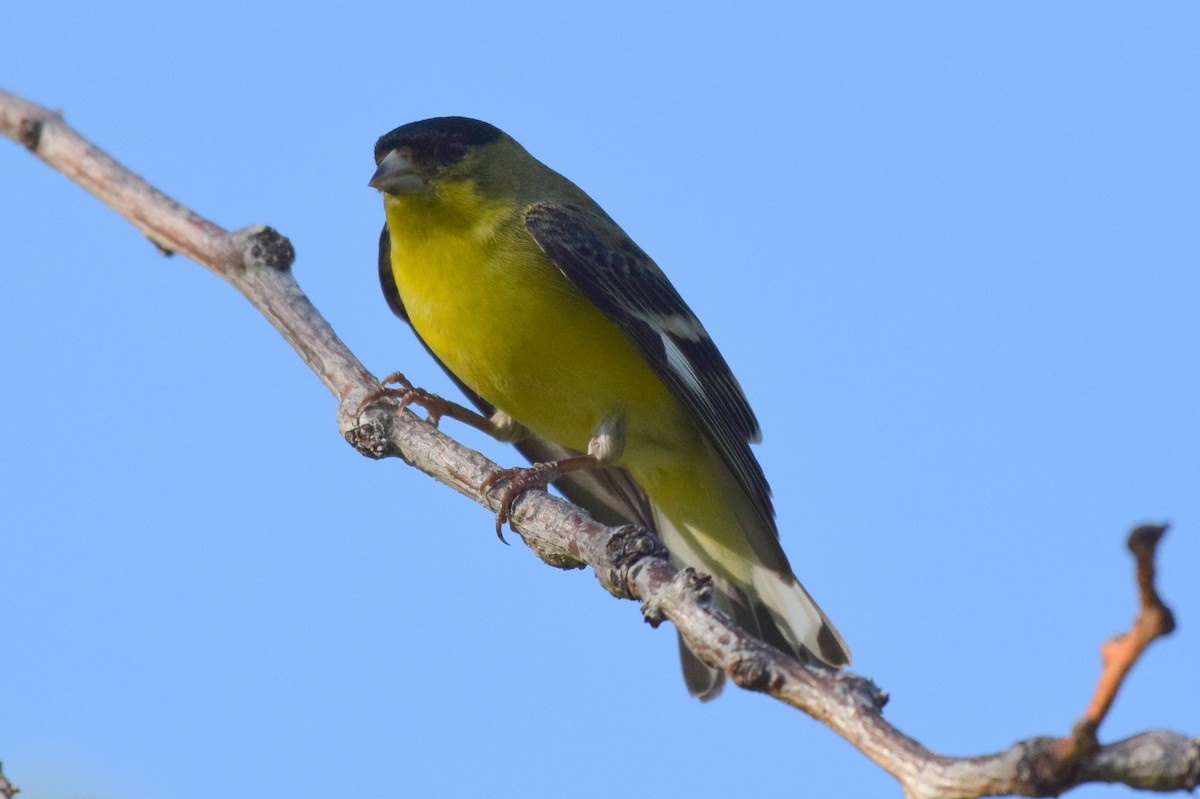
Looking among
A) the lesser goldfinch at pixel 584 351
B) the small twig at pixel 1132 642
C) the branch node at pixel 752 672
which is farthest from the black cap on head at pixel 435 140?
the small twig at pixel 1132 642

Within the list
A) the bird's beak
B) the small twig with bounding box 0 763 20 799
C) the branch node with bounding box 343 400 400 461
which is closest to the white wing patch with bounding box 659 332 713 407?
the bird's beak

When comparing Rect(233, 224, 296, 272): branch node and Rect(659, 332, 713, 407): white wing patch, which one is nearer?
Rect(233, 224, 296, 272): branch node

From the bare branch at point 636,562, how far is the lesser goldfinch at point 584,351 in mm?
714

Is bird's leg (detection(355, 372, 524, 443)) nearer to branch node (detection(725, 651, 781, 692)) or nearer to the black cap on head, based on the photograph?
the black cap on head

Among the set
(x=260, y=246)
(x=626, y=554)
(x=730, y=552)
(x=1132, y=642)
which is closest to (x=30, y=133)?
(x=260, y=246)

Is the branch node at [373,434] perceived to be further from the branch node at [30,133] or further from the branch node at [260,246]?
the branch node at [30,133]

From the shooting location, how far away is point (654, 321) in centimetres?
571

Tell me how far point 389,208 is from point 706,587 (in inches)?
120

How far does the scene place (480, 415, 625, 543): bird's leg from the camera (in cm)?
450

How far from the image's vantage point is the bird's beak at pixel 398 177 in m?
5.56

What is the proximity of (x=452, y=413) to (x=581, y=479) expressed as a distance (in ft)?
2.40

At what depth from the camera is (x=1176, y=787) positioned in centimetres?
198

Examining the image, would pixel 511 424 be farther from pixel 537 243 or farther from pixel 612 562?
pixel 612 562

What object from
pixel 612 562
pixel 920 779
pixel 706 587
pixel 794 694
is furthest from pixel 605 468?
pixel 920 779
